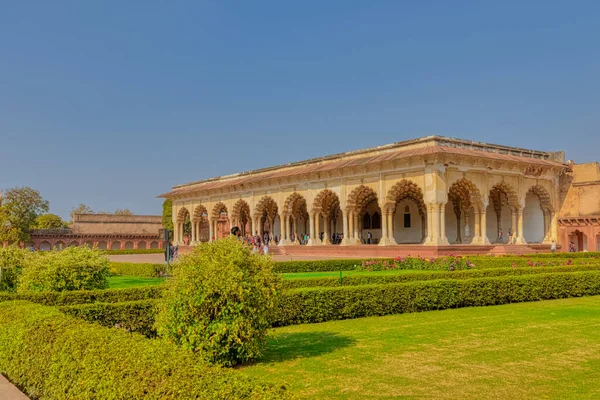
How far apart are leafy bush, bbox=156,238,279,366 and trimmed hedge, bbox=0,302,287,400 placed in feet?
3.43

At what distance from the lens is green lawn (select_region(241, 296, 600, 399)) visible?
585cm

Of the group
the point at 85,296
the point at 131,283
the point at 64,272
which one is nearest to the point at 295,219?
the point at 131,283

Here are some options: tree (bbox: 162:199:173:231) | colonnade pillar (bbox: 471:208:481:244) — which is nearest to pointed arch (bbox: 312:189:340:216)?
colonnade pillar (bbox: 471:208:481:244)

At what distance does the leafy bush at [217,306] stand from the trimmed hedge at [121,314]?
2.28 m

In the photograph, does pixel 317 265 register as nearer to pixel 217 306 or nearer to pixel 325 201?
pixel 325 201

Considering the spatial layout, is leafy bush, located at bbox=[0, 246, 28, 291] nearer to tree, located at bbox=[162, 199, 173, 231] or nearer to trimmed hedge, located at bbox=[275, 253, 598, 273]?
trimmed hedge, located at bbox=[275, 253, 598, 273]

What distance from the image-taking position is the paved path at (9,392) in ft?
18.0

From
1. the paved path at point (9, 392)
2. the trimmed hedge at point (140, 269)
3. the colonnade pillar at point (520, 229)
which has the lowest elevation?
the paved path at point (9, 392)

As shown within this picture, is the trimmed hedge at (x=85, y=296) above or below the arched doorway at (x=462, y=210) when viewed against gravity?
below

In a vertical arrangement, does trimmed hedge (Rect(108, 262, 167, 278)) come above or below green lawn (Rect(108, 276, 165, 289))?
above

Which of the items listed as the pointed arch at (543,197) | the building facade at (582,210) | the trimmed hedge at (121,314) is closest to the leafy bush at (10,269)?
the trimmed hedge at (121,314)

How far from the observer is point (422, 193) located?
27.8 m

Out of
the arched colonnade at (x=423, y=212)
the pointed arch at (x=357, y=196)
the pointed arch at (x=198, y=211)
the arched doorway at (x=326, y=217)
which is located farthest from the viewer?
the pointed arch at (x=198, y=211)

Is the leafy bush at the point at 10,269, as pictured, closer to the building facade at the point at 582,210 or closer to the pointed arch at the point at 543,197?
the pointed arch at the point at 543,197
